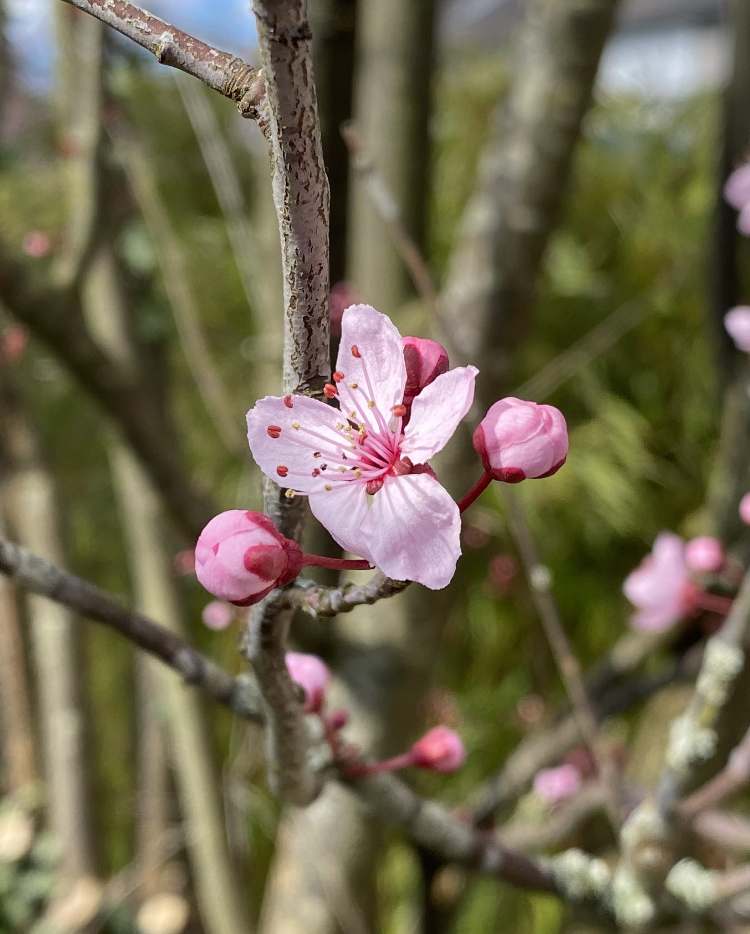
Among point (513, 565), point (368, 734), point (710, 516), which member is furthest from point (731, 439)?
point (513, 565)

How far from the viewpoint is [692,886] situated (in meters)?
0.45

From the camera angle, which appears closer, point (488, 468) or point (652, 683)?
point (488, 468)

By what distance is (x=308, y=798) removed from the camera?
0.35 meters

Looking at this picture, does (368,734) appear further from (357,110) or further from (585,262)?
(585,262)

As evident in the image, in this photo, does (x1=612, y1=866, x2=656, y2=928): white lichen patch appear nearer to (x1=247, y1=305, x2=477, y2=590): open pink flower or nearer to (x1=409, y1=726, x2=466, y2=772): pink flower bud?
(x1=409, y1=726, x2=466, y2=772): pink flower bud

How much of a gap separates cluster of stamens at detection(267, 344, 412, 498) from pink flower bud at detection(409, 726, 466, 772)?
21 centimetres

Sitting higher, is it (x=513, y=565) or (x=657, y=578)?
(x=513, y=565)

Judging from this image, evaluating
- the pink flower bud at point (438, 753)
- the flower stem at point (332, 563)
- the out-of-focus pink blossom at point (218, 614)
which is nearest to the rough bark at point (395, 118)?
the out-of-focus pink blossom at point (218, 614)

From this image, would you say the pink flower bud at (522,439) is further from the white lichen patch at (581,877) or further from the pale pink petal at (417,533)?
the white lichen patch at (581,877)

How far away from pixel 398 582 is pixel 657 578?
1.70ft

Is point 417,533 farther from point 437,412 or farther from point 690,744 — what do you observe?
point 690,744

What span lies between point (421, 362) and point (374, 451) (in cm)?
4

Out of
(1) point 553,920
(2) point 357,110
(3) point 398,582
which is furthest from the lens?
(1) point 553,920

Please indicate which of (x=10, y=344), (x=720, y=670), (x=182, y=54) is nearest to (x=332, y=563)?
(x=182, y=54)
